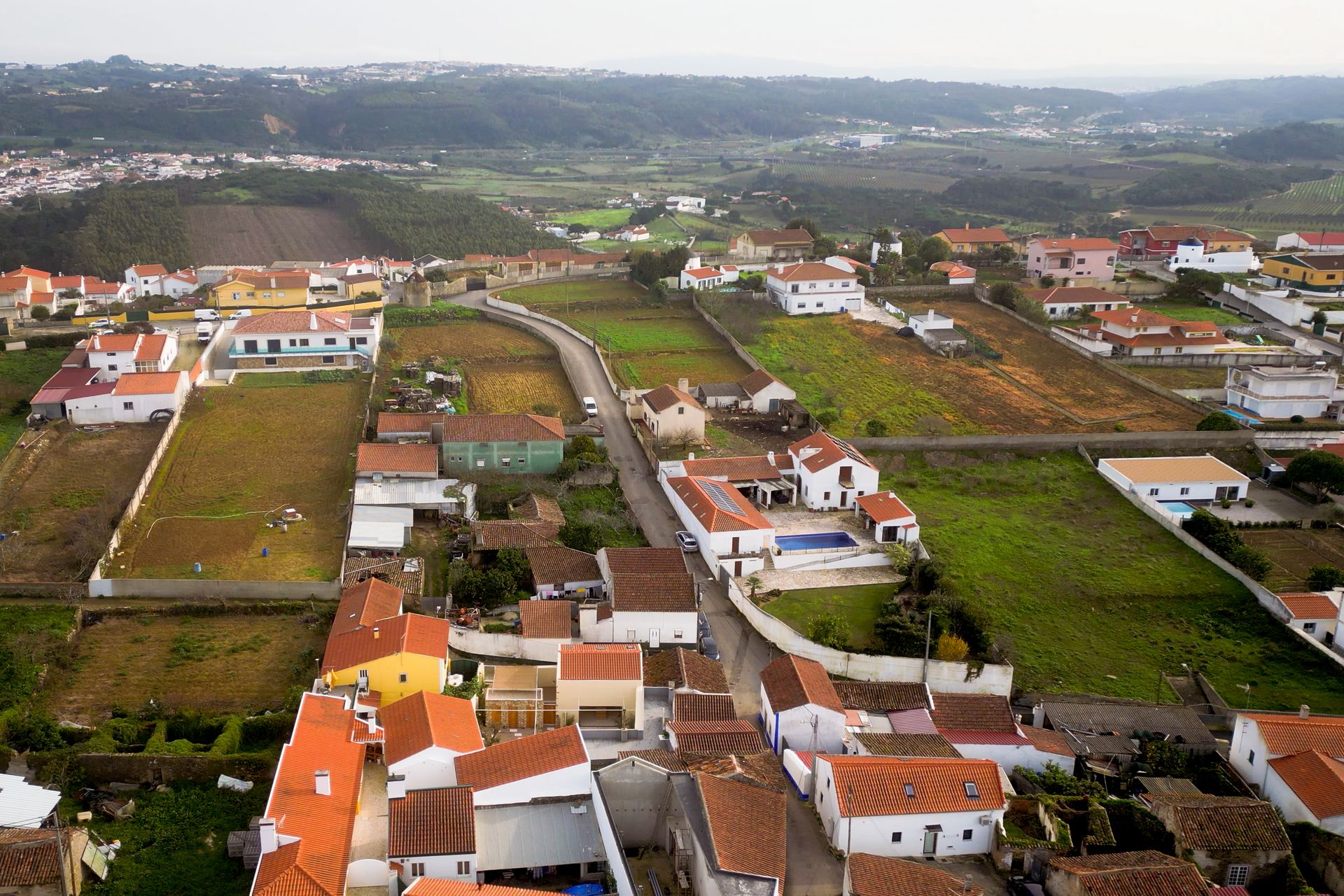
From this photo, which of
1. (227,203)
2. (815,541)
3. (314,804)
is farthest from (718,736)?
(227,203)

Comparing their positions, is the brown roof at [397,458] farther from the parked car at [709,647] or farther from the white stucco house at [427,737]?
the white stucco house at [427,737]

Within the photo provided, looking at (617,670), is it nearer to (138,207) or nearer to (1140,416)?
(1140,416)

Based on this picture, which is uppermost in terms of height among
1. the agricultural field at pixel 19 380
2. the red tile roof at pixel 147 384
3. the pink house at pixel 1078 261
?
the pink house at pixel 1078 261

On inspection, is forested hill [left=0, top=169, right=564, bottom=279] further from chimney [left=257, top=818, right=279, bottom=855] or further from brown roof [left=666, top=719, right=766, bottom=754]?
chimney [left=257, top=818, right=279, bottom=855]

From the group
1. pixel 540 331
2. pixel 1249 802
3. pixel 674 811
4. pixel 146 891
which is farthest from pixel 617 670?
pixel 540 331

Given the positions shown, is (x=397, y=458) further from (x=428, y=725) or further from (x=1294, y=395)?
(x=1294, y=395)

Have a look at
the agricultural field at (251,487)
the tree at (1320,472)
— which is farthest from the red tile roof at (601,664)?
the tree at (1320,472)

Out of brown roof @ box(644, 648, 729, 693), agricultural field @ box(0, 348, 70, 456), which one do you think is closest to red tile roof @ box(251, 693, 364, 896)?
brown roof @ box(644, 648, 729, 693)
